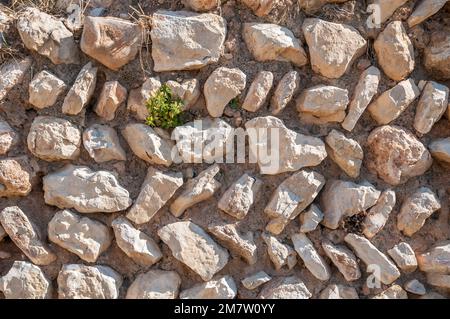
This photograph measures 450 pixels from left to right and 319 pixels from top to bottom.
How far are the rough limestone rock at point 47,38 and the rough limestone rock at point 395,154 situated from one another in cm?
153

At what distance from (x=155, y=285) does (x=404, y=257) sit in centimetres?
120

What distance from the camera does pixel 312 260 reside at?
8.56 feet

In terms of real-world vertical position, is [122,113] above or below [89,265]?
above

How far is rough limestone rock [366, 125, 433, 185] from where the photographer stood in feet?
8.82

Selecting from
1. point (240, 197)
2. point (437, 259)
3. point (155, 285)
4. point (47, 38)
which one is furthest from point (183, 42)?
point (437, 259)

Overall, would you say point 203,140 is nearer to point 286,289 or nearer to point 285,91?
point 285,91

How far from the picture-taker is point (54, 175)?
2.63 m

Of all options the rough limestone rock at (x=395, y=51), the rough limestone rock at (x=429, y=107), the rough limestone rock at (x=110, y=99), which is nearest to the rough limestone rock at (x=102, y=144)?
the rough limestone rock at (x=110, y=99)

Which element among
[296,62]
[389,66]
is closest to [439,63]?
[389,66]

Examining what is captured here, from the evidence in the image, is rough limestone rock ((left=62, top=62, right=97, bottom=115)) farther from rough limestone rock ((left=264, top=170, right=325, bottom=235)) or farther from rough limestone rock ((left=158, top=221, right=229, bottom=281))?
rough limestone rock ((left=264, top=170, right=325, bottom=235))

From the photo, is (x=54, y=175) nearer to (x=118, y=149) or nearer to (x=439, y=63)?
(x=118, y=149)

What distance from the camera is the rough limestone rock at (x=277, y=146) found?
2.64 meters

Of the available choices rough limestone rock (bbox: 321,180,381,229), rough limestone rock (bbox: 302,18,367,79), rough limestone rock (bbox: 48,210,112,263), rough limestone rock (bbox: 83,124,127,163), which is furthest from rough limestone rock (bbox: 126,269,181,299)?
rough limestone rock (bbox: 302,18,367,79)

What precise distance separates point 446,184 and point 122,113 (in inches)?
65.2
